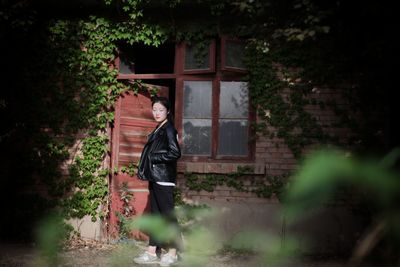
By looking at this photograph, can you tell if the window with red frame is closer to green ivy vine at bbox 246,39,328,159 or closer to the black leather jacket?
green ivy vine at bbox 246,39,328,159

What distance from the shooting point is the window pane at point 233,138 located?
20.5ft

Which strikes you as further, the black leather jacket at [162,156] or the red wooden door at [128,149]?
the red wooden door at [128,149]

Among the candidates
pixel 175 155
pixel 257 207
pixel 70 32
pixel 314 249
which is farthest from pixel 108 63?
pixel 314 249

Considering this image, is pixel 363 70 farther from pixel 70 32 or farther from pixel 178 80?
pixel 70 32

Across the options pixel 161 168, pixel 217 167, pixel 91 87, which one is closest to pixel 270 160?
pixel 217 167

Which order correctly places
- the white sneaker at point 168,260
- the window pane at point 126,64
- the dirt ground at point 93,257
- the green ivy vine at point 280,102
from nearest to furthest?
the white sneaker at point 168,260 → the dirt ground at point 93,257 → the green ivy vine at point 280,102 → the window pane at point 126,64

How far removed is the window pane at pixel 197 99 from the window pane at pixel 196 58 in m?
0.24

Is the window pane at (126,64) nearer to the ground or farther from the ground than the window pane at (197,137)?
farther from the ground

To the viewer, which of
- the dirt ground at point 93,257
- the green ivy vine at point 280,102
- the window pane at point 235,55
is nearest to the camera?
the dirt ground at point 93,257

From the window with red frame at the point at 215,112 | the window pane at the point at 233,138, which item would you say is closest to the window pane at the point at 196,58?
the window with red frame at the point at 215,112

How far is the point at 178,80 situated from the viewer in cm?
634

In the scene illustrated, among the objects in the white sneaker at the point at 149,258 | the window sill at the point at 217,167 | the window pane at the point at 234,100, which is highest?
the window pane at the point at 234,100

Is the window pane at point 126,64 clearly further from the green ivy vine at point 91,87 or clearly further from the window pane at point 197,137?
the window pane at point 197,137

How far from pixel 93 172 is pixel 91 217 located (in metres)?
0.66
